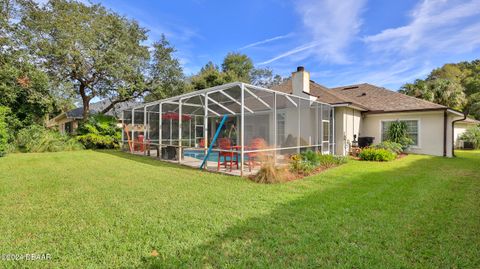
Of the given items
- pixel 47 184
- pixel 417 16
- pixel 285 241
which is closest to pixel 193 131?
pixel 47 184

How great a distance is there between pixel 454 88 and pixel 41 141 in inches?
1180

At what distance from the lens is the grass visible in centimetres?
251

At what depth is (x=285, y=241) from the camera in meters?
2.87

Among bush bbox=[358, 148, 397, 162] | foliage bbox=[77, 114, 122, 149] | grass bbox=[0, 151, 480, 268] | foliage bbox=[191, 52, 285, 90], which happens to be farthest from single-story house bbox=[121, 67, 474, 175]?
foliage bbox=[191, 52, 285, 90]

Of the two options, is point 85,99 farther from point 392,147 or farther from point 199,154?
→ point 392,147

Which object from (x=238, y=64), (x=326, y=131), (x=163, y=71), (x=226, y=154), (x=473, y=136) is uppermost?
(x=238, y=64)

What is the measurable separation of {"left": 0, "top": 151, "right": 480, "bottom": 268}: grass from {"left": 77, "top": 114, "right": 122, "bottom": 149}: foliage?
10.3 meters

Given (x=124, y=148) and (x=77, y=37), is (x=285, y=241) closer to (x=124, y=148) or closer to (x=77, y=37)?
(x=124, y=148)

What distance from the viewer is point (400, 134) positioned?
41.2ft

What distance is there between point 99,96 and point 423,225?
20.0 metres

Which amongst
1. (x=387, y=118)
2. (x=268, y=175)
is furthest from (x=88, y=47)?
(x=387, y=118)

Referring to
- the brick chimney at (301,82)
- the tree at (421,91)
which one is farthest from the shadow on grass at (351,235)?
the tree at (421,91)

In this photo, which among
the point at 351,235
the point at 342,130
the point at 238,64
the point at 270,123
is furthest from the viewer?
the point at 238,64

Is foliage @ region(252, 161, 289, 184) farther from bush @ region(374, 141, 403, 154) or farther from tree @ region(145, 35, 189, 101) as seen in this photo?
tree @ region(145, 35, 189, 101)
